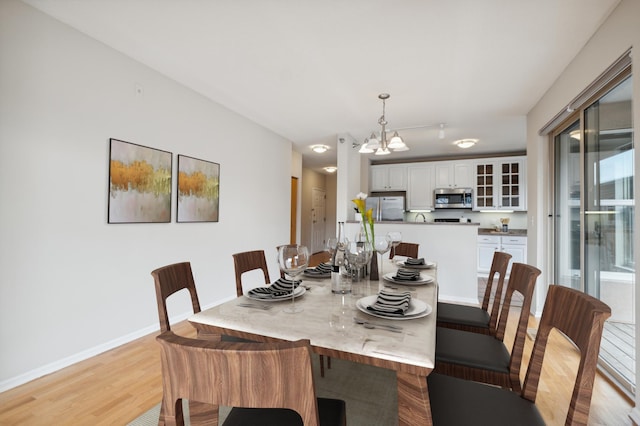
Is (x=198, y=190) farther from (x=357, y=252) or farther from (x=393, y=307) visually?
(x=393, y=307)

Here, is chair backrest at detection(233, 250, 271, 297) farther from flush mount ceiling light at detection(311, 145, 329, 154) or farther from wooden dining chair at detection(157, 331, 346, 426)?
flush mount ceiling light at detection(311, 145, 329, 154)

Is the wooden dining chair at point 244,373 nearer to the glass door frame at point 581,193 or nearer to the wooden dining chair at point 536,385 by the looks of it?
the wooden dining chair at point 536,385

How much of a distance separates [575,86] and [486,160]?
3.76 m

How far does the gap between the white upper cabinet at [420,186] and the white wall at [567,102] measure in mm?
2636

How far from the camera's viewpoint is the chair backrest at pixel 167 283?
121 centimetres

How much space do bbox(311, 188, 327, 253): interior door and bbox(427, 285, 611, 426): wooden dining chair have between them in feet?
23.5

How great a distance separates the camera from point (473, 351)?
1.38 metres

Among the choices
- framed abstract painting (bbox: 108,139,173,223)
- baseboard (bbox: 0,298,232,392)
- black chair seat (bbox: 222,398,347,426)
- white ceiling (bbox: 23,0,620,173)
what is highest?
white ceiling (bbox: 23,0,620,173)

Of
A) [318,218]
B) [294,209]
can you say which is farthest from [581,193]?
[318,218]

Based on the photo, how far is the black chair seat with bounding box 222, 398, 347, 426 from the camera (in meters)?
0.89

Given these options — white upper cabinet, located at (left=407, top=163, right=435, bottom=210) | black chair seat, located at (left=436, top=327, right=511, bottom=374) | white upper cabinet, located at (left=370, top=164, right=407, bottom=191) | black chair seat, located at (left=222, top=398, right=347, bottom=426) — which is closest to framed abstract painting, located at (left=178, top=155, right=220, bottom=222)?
black chair seat, located at (left=222, top=398, right=347, bottom=426)

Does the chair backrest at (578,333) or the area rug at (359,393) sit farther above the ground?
the chair backrest at (578,333)

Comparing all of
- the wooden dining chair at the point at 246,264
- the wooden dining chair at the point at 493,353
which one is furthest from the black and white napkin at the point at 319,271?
the wooden dining chair at the point at 493,353

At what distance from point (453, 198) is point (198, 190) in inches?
198
